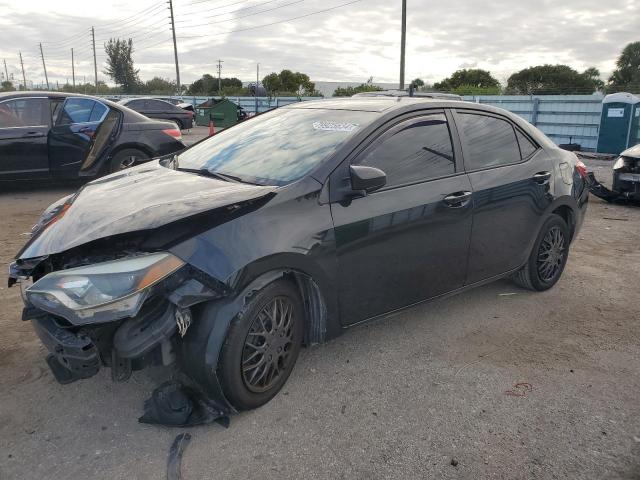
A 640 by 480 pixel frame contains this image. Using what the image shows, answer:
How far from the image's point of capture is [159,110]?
20.6 m

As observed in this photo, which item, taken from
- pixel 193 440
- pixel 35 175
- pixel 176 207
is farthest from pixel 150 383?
pixel 35 175

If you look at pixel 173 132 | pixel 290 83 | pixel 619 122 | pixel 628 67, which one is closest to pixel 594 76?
pixel 628 67

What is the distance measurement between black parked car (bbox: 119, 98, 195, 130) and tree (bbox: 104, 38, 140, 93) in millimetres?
57596

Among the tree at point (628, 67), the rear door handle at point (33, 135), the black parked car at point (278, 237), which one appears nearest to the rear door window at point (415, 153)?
the black parked car at point (278, 237)

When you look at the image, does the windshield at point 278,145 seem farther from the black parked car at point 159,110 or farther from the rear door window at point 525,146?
the black parked car at point 159,110

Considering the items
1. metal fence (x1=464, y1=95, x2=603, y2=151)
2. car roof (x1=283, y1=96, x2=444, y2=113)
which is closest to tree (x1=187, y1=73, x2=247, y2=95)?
metal fence (x1=464, y1=95, x2=603, y2=151)

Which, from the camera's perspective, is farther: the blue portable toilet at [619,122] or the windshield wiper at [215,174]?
the blue portable toilet at [619,122]

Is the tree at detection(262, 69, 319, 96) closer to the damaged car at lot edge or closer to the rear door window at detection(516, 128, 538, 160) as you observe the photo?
the damaged car at lot edge

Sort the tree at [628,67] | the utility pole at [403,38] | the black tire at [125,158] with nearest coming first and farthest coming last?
1. the black tire at [125,158]
2. the utility pole at [403,38]
3. the tree at [628,67]

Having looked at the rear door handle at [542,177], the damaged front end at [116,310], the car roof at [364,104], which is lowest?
the damaged front end at [116,310]

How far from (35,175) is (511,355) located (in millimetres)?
6905

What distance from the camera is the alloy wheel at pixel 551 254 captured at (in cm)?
434

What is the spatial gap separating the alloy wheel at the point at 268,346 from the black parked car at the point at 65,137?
6.08 metres

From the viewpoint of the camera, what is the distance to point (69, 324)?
2.39 meters
